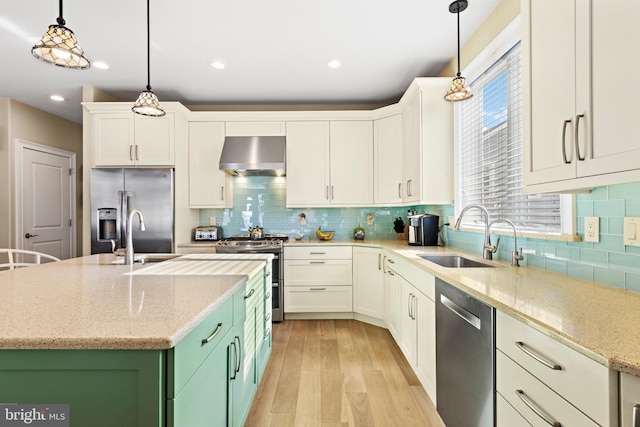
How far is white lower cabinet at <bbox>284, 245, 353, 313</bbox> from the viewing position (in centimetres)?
351

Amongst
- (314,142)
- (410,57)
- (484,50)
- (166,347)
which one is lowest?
(166,347)

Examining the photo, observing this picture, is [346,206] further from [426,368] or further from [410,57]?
[426,368]

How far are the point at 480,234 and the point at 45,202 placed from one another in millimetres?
5799

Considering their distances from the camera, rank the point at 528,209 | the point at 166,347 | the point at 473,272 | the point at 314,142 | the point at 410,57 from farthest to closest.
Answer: the point at 314,142 → the point at 410,57 → the point at 528,209 → the point at 473,272 → the point at 166,347

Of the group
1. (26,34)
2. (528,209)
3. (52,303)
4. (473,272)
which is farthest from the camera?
(26,34)

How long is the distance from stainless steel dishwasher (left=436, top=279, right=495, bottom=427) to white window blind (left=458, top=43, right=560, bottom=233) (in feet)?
2.45

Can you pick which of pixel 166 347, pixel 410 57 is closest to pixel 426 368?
pixel 166 347

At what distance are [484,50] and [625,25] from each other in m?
1.53

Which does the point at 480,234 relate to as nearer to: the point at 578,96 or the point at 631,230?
the point at 631,230

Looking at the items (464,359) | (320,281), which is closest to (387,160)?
(320,281)

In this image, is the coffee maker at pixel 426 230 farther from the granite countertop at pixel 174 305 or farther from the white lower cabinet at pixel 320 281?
the granite countertop at pixel 174 305

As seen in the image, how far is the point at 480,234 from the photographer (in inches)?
95.5

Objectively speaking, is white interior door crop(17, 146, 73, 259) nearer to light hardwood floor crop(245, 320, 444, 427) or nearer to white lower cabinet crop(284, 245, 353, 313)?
white lower cabinet crop(284, 245, 353, 313)

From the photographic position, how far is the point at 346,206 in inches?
149
